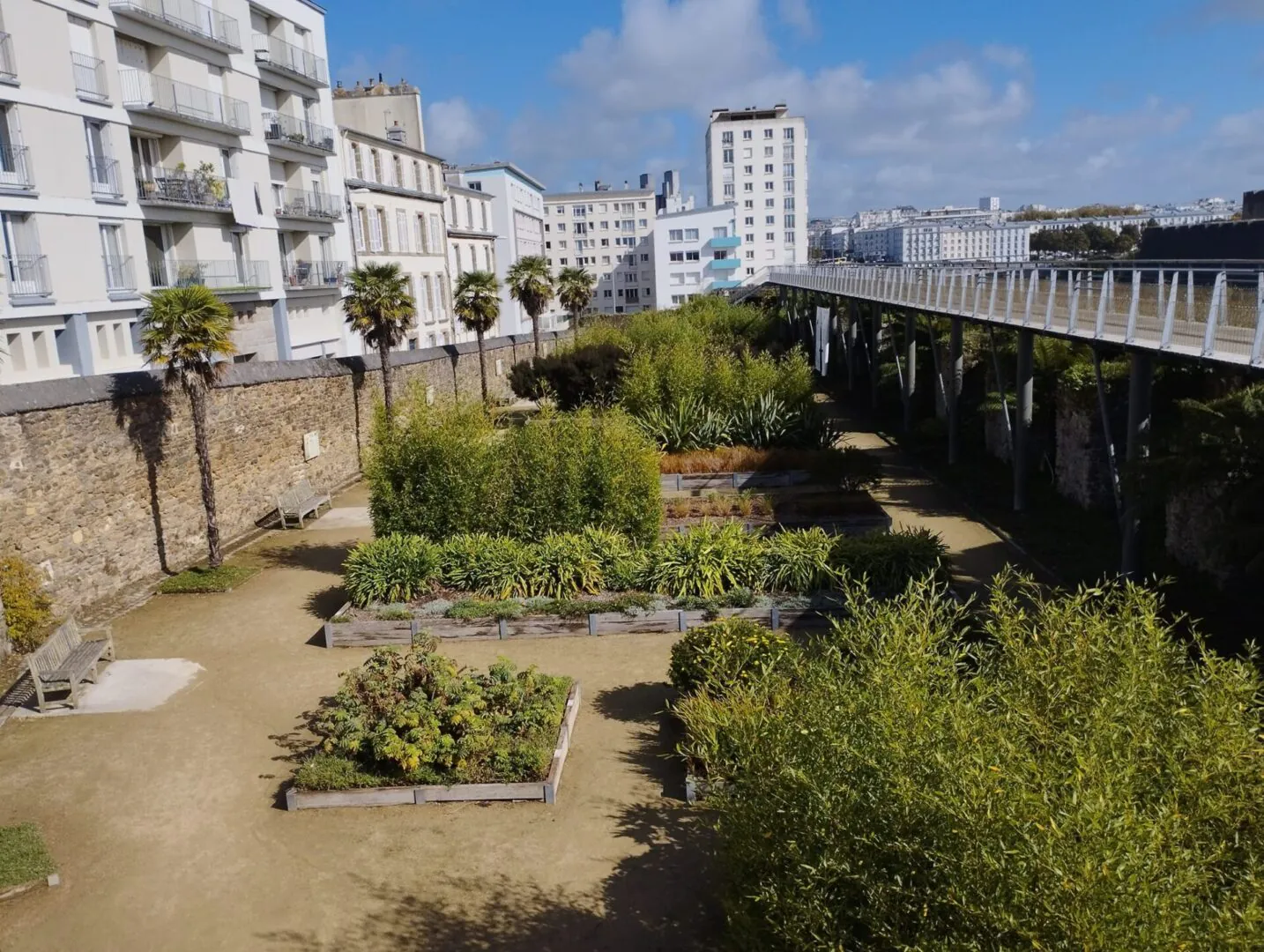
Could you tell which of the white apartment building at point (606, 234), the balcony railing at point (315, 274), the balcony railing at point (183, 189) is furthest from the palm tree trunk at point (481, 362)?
the white apartment building at point (606, 234)

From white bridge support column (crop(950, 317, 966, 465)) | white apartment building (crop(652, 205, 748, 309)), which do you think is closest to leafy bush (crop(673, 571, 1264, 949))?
white bridge support column (crop(950, 317, 966, 465))

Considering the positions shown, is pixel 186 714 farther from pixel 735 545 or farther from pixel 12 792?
pixel 735 545

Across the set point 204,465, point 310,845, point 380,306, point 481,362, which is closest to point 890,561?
point 310,845

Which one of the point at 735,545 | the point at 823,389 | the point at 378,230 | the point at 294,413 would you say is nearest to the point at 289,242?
the point at 378,230

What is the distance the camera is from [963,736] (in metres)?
3.99

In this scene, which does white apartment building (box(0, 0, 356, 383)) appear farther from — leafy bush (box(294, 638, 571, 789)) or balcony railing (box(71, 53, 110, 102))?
leafy bush (box(294, 638, 571, 789))

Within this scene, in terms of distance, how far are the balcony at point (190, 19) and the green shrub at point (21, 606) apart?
15.9 metres

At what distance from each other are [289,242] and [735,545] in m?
23.7

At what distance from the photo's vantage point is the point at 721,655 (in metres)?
9.09

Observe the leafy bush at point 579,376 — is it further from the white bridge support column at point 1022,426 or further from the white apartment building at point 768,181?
the white apartment building at point 768,181

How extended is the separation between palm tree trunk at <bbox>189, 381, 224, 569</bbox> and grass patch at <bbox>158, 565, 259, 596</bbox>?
233 millimetres

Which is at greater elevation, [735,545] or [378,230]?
[378,230]

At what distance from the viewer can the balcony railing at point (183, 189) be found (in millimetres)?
23516

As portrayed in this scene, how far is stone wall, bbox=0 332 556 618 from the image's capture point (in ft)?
40.9
